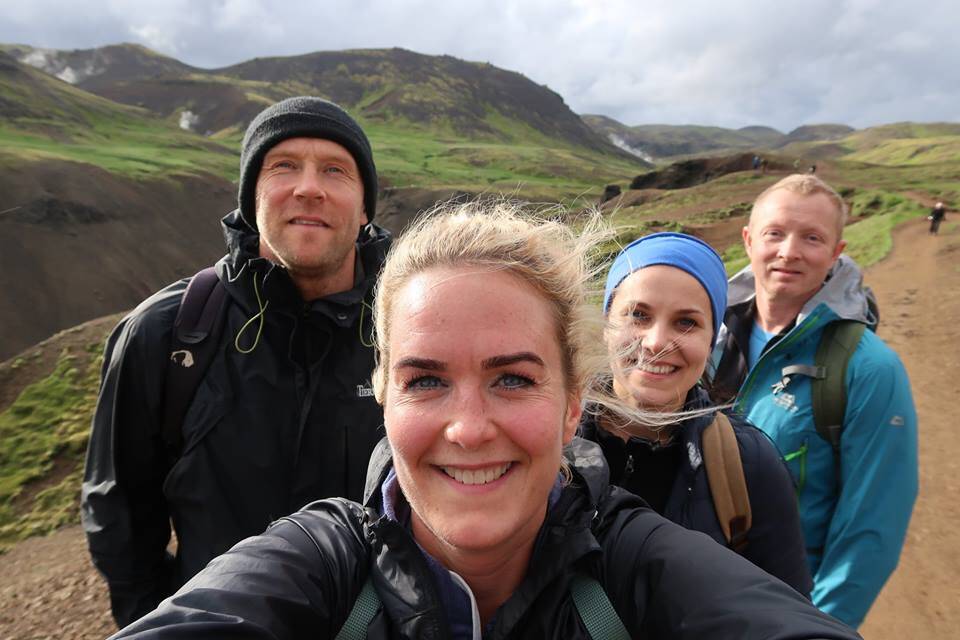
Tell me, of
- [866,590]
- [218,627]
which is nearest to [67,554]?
[218,627]

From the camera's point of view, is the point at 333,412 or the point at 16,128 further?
the point at 16,128

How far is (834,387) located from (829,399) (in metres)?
0.07

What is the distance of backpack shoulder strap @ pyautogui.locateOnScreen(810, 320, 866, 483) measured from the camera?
10.3ft

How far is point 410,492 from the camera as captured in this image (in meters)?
1.83

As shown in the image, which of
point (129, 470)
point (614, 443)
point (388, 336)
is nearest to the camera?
point (388, 336)

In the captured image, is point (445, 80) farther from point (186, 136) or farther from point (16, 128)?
point (16, 128)

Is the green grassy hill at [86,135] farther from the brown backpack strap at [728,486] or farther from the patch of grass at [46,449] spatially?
the brown backpack strap at [728,486]

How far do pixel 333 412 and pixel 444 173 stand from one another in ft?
232

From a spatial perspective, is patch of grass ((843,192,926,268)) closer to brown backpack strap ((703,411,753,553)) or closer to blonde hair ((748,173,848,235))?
blonde hair ((748,173,848,235))

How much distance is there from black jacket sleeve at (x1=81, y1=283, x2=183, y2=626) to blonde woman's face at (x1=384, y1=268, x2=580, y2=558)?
171 centimetres

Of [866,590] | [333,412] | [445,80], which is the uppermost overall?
[445,80]

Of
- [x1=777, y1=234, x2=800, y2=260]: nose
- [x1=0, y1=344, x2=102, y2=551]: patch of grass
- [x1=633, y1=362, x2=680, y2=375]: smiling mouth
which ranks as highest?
[x1=777, y1=234, x2=800, y2=260]: nose

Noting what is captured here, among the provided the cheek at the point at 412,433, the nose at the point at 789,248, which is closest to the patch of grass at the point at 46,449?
the cheek at the point at 412,433

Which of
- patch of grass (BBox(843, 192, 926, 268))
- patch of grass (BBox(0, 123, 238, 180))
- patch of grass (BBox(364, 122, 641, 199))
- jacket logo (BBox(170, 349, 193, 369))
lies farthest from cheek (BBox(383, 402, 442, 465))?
patch of grass (BBox(364, 122, 641, 199))
